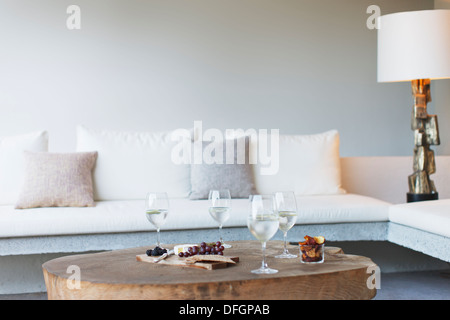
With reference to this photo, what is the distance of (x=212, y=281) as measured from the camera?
4.86ft

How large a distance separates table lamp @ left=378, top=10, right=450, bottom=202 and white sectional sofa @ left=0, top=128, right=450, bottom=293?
52 centimetres

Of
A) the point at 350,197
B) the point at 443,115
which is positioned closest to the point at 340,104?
the point at 443,115

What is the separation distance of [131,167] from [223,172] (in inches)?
22.7

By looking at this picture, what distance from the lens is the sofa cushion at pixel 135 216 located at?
2896 mm

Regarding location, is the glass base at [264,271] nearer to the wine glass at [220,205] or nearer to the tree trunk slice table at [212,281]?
the tree trunk slice table at [212,281]

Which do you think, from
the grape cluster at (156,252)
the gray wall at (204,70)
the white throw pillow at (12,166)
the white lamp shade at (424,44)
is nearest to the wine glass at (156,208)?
Answer: the grape cluster at (156,252)

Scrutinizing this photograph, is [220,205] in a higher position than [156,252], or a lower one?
higher

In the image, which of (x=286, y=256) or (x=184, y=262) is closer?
(x=184, y=262)

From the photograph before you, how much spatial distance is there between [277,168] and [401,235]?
0.96 meters

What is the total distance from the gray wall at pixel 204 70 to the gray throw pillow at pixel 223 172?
1221 millimetres

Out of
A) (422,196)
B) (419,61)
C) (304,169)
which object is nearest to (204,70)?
(304,169)

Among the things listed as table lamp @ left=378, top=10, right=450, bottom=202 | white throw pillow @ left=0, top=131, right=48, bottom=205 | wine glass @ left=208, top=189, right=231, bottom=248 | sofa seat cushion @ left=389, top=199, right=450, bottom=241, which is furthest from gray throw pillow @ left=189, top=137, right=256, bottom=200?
wine glass @ left=208, top=189, right=231, bottom=248

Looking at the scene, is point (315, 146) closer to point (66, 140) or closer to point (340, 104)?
point (340, 104)

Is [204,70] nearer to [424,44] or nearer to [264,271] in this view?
[424,44]
